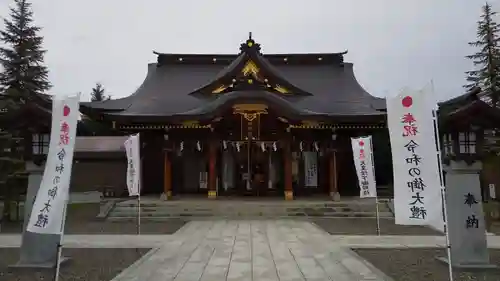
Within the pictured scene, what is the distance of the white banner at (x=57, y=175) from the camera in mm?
5965

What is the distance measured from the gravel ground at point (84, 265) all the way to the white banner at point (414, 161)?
471 cm

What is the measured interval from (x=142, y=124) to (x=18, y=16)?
7.16 meters

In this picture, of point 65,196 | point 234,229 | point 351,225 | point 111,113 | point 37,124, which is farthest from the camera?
point 111,113

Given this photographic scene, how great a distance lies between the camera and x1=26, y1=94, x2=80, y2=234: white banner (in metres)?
5.96

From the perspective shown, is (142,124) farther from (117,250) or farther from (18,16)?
(117,250)

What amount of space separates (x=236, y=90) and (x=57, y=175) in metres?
12.1

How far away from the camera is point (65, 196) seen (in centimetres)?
604

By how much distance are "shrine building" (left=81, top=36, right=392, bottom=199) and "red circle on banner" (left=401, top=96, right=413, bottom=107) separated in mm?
10669

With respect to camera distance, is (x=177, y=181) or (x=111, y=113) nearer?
(x=111, y=113)

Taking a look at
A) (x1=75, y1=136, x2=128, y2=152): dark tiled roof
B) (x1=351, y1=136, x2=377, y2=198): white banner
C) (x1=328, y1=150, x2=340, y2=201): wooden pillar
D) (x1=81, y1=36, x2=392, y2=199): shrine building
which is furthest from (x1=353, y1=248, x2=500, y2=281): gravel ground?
(x1=75, y1=136, x2=128, y2=152): dark tiled roof

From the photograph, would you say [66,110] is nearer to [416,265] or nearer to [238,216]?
[416,265]

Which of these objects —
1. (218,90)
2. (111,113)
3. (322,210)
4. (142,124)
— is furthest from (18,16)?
(322,210)

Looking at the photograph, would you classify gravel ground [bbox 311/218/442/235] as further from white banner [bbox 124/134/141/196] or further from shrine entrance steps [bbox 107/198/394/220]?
white banner [bbox 124/134/141/196]

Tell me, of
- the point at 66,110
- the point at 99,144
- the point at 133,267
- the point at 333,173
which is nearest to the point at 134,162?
the point at 133,267
